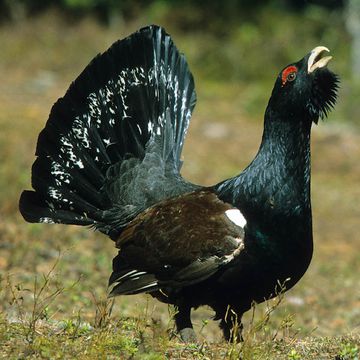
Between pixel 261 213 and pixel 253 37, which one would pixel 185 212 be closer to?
pixel 261 213

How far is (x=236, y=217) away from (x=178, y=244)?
0.45 meters

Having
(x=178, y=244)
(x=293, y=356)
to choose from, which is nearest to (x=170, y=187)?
(x=178, y=244)

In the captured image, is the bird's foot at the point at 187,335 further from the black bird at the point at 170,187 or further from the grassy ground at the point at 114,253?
the grassy ground at the point at 114,253

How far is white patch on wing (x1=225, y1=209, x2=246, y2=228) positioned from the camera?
5.72m

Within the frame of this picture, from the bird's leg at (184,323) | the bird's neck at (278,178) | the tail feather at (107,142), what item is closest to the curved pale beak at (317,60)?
the bird's neck at (278,178)

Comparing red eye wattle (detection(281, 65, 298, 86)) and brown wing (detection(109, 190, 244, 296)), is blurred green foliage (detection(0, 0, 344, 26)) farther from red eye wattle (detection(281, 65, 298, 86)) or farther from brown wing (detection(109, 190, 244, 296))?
red eye wattle (detection(281, 65, 298, 86))

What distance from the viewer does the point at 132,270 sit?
20.5 feet

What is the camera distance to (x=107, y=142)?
Result: 7.28 m

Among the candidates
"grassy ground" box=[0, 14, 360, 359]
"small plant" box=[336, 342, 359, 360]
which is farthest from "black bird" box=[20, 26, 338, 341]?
"small plant" box=[336, 342, 359, 360]

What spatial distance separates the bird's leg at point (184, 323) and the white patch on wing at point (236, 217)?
2.34ft

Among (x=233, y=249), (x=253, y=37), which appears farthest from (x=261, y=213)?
(x=253, y=37)

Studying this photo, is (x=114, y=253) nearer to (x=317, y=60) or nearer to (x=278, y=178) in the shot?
Answer: (x=278, y=178)

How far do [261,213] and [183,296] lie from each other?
2.66 feet

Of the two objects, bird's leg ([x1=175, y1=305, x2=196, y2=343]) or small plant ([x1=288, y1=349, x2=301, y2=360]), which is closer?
small plant ([x1=288, y1=349, x2=301, y2=360])
